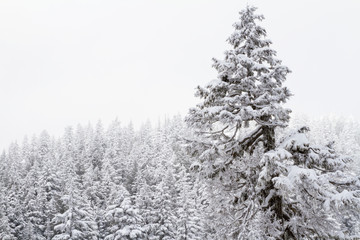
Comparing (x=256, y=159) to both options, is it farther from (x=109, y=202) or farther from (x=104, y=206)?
(x=104, y=206)

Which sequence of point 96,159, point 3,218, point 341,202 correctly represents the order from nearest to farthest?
1. point 341,202
2. point 3,218
3. point 96,159

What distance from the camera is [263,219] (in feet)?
30.2

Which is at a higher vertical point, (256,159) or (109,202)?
(109,202)

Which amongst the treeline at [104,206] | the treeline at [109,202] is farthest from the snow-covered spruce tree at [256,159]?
the treeline at [104,206]

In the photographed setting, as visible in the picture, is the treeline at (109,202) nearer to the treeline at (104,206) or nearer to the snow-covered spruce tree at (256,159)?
the treeline at (104,206)

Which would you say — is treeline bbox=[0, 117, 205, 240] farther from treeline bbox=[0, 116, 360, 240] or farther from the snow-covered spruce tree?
the snow-covered spruce tree

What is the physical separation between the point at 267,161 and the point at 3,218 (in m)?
51.7

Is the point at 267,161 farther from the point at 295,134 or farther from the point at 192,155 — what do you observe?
the point at 192,155

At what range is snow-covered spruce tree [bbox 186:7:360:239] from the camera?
8578 millimetres

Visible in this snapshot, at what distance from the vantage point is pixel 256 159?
988 centimetres

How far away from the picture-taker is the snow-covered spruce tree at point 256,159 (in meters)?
8.58

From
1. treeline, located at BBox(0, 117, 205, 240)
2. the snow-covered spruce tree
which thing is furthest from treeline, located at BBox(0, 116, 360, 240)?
the snow-covered spruce tree

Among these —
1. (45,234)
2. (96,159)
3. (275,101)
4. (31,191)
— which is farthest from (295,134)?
(96,159)

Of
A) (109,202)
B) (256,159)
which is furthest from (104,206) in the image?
(256,159)
